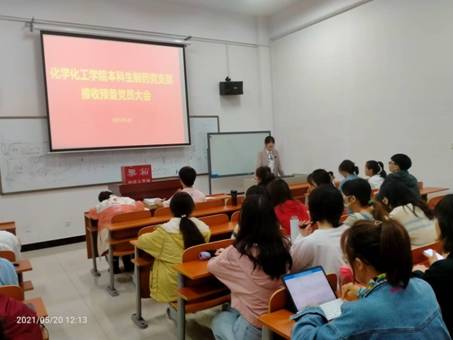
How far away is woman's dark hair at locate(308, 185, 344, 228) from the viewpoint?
1926 millimetres

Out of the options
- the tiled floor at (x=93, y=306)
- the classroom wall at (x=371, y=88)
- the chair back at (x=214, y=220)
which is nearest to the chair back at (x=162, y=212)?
the chair back at (x=214, y=220)

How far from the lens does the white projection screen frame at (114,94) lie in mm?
5492

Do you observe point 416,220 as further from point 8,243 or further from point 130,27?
point 130,27

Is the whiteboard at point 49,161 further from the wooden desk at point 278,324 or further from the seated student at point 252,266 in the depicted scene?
the wooden desk at point 278,324

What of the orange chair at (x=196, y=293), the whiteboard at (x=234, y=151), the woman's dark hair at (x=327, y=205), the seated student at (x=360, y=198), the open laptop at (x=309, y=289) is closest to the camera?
the open laptop at (x=309, y=289)

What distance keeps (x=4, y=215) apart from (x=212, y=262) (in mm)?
4493

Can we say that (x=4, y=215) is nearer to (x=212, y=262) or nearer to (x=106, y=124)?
(x=106, y=124)

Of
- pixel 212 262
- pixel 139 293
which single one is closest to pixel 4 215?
pixel 139 293

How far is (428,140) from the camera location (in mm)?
5297

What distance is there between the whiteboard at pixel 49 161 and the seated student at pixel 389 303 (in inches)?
209

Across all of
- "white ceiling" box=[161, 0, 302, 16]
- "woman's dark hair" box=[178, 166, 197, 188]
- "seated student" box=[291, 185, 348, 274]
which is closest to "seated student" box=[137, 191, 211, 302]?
"seated student" box=[291, 185, 348, 274]

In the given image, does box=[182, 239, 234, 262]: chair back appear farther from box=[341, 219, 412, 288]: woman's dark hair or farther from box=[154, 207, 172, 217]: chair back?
box=[154, 207, 172, 217]: chair back

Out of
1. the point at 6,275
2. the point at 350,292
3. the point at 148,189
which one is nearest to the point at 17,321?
the point at 6,275

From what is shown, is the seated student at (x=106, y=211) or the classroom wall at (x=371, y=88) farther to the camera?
the classroom wall at (x=371, y=88)
